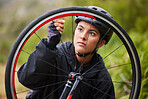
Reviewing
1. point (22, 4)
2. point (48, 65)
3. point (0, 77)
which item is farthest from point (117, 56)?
point (22, 4)

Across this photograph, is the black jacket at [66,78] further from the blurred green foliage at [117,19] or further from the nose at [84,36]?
the blurred green foliage at [117,19]

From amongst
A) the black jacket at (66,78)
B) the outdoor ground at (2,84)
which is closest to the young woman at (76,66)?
the black jacket at (66,78)

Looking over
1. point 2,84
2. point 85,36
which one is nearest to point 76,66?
point 85,36

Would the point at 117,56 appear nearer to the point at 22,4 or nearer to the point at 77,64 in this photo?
the point at 77,64

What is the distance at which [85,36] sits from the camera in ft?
5.74

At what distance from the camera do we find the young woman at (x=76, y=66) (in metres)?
1.68

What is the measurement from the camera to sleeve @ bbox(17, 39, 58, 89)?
1601 millimetres

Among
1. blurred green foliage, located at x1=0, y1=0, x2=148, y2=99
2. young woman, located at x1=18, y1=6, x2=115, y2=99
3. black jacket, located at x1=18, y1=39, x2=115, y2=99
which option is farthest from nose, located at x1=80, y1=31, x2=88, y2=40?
blurred green foliage, located at x1=0, y1=0, x2=148, y2=99

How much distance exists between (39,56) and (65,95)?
382mm

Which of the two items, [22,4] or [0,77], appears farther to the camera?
[22,4]

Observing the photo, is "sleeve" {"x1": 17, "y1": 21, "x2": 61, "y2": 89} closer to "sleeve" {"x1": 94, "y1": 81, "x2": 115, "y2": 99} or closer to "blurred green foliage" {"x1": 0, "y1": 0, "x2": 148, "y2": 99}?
"sleeve" {"x1": 94, "y1": 81, "x2": 115, "y2": 99}

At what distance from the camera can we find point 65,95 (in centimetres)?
167

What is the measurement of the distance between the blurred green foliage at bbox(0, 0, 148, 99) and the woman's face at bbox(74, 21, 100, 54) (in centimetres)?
31

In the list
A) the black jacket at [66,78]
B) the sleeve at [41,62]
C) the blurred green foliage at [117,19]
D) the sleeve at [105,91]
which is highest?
the blurred green foliage at [117,19]
